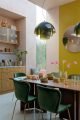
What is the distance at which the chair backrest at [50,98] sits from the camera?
2470 mm

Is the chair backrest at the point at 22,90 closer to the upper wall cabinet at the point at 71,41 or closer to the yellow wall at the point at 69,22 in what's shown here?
the upper wall cabinet at the point at 71,41

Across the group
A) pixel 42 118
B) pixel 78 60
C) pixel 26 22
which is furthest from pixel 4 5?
pixel 42 118

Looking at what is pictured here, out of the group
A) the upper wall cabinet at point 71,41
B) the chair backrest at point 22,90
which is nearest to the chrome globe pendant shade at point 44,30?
the upper wall cabinet at point 71,41

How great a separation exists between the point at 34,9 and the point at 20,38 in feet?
5.23

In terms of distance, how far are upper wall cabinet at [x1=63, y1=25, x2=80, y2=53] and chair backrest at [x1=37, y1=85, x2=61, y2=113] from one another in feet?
8.23

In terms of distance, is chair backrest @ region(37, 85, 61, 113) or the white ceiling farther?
the white ceiling

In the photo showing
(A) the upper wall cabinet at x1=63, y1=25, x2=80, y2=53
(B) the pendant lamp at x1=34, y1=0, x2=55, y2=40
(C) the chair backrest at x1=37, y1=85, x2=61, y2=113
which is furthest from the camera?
(A) the upper wall cabinet at x1=63, y1=25, x2=80, y2=53

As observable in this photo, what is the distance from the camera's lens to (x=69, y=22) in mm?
5324

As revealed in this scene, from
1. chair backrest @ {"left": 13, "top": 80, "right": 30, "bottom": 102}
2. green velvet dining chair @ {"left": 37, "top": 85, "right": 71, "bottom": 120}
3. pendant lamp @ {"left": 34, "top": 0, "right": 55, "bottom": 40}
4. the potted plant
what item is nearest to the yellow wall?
pendant lamp @ {"left": 34, "top": 0, "right": 55, "bottom": 40}

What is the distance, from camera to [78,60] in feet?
16.7

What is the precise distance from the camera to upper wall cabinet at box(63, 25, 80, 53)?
15.6 ft

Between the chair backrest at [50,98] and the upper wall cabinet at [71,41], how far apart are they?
8.23 ft

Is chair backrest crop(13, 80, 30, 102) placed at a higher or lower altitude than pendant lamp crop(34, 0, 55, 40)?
lower

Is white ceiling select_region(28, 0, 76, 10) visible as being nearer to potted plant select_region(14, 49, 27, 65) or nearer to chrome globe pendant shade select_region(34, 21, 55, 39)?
chrome globe pendant shade select_region(34, 21, 55, 39)
